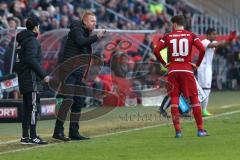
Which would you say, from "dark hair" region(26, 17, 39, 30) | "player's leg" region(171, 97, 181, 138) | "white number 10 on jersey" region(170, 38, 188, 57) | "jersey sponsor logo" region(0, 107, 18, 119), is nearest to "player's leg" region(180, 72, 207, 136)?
"player's leg" region(171, 97, 181, 138)

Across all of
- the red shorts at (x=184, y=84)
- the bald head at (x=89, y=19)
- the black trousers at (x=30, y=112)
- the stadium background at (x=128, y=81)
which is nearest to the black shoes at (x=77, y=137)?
the stadium background at (x=128, y=81)

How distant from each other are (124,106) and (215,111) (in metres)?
3.13

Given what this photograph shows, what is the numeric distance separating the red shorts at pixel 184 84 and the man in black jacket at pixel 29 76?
2.27 m

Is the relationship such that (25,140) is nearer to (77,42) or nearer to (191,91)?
(77,42)

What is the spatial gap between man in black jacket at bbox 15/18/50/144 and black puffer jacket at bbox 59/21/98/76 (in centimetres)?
63

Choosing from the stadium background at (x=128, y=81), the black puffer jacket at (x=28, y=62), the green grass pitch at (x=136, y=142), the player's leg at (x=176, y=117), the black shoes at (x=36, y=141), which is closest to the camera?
the green grass pitch at (x=136, y=142)

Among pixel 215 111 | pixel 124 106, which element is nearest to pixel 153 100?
pixel 124 106

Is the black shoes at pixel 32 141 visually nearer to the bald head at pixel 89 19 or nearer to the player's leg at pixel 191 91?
the bald head at pixel 89 19

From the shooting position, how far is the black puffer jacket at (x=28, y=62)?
43.3ft

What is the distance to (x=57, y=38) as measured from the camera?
23.9m

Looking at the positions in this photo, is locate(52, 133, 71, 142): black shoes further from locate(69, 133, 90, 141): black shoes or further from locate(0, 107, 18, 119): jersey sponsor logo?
locate(0, 107, 18, 119): jersey sponsor logo

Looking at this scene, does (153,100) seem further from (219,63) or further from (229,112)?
(219,63)

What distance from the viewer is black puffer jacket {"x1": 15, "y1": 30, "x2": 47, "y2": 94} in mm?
13188

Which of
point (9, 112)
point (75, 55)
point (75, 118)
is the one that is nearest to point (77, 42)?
point (75, 55)
